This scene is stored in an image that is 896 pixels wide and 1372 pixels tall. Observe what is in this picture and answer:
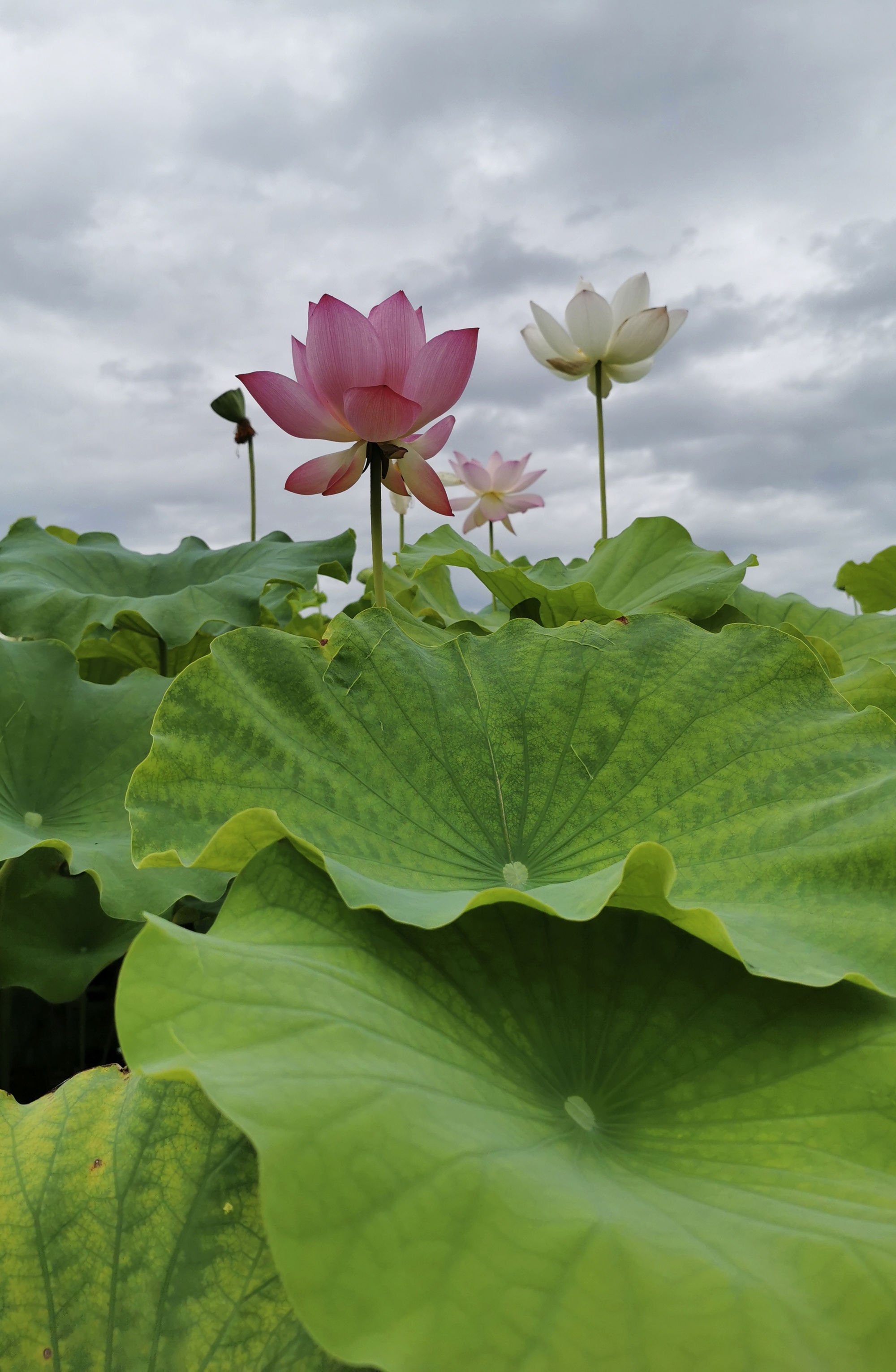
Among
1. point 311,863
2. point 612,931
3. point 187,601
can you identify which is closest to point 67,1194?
point 311,863

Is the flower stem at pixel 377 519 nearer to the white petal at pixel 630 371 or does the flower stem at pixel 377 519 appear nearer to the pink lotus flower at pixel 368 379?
the pink lotus flower at pixel 368 379

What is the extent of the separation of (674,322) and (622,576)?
1.92 feet

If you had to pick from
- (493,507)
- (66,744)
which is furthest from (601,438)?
(66,744)

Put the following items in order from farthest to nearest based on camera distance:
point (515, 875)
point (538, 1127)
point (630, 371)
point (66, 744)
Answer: point (630, 371), point (66, 744), point (515, 875), point (538, 1127)

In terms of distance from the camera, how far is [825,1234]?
1.30ft

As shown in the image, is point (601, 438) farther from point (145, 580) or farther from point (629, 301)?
point (145, 580)

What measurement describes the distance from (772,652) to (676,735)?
0.38 ft

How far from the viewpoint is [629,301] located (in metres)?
1.67

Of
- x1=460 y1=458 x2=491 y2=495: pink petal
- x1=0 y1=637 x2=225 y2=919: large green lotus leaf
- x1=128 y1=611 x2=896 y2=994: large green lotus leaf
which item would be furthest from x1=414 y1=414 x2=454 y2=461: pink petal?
x1=460 y1=458 x2=491 y2=495: pink petal

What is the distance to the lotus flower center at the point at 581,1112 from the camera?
0.48m

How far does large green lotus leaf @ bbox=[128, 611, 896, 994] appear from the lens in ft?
1.97

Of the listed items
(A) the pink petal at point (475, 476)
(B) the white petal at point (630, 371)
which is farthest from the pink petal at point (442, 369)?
(A) the pink petal at point (475, 476)

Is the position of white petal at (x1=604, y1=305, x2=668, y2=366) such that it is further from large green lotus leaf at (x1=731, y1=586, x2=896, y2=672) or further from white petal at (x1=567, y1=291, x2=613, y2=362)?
large green lotus leaf at (x1=731, y1=586, x2=896, y2=672)

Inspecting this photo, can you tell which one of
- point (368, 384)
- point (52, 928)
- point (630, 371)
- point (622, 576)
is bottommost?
point (52, 928)
